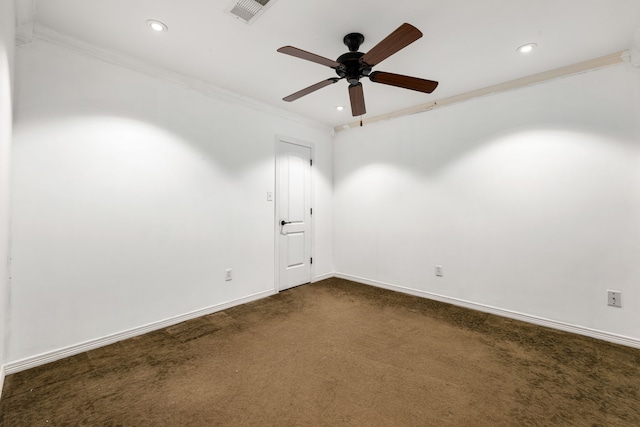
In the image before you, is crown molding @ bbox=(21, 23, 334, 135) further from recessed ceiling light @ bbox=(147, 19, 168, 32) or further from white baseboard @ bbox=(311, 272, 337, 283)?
white baseboard @ bbox=(311, 272, 337, 283)

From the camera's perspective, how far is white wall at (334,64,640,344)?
8.05ft

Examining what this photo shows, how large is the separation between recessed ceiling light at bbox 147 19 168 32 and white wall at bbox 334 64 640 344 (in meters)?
2.92

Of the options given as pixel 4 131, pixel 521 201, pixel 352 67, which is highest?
pixel 352 67

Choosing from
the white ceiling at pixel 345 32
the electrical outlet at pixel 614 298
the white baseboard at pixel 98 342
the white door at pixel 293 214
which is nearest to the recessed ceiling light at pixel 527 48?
the white ceiling at pixel 345 32

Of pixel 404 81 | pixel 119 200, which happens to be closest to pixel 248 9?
pixel 404 81

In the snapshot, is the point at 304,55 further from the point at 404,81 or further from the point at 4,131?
the point at 4,131

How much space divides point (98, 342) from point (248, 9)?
2.93m

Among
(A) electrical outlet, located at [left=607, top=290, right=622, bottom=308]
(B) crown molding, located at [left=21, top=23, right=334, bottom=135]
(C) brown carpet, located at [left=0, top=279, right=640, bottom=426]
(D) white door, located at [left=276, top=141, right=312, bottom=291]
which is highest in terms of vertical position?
(B) crown molding, located at [left=21, top=23, right=334, bottom=135]

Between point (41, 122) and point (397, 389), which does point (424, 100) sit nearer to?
point (397, 389)

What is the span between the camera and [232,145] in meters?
3.29

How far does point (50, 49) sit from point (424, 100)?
3718mm

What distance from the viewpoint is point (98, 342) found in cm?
233

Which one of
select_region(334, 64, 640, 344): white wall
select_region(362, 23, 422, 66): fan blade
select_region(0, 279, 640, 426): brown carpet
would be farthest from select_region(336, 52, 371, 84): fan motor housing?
select_region(0, 279, 640, 426): brown carpet

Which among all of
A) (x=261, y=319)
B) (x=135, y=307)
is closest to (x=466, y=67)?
(x=261, y=319)
